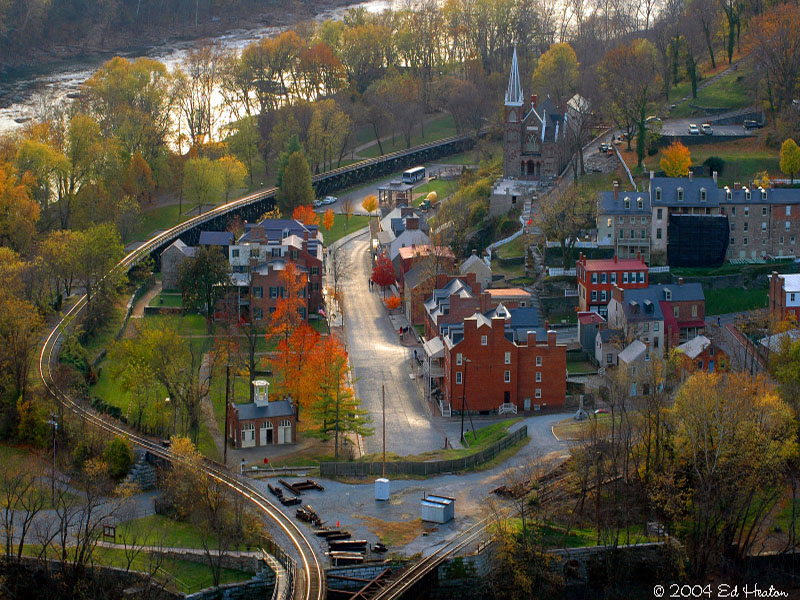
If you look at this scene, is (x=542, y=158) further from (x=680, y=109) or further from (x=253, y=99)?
(x=253, y=99)

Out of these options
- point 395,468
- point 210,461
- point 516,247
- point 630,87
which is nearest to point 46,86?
point 630,87

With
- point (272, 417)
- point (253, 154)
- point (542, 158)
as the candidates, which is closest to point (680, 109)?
point (542, 158)

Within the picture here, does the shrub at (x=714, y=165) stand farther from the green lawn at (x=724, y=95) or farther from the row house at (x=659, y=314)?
the row house at (x=659, y=314)

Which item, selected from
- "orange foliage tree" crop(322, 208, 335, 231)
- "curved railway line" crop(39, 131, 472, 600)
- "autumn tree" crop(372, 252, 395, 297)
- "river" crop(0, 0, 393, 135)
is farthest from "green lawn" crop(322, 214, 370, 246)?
"river" crop(0, 0, 393, 135)

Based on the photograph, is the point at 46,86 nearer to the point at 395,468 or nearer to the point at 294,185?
the point at 294,185

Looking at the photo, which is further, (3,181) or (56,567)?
(3,181)
